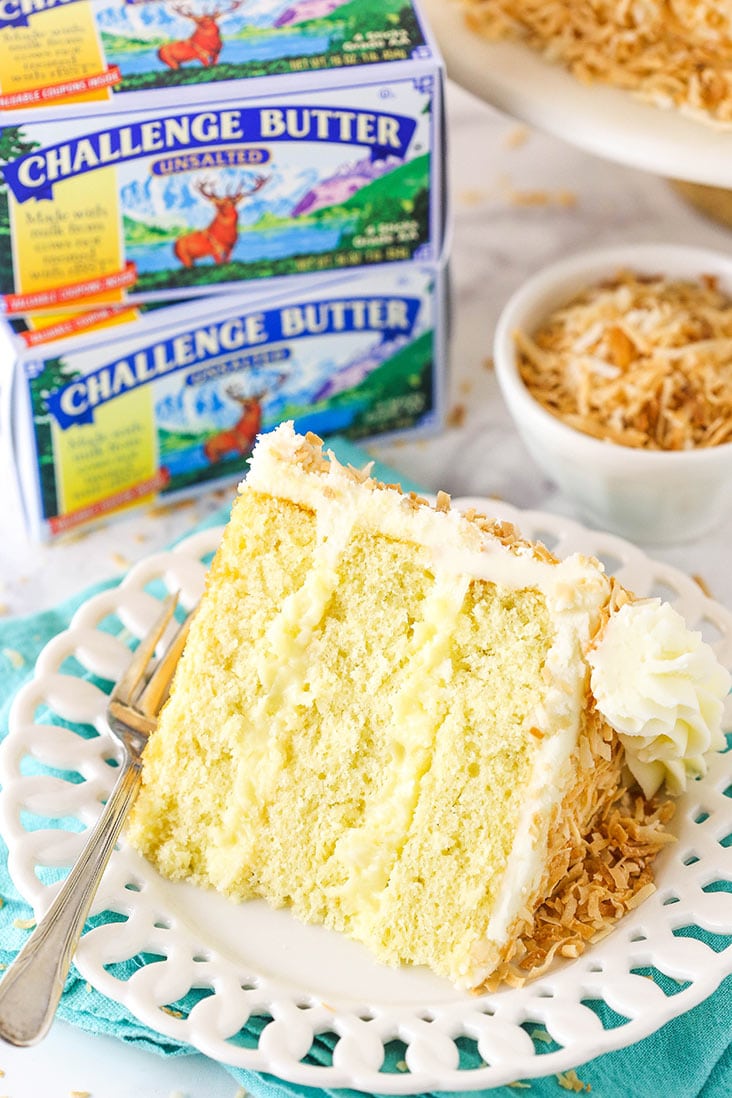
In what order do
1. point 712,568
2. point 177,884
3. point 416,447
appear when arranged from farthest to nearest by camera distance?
1. point 416,447
2. point 712,568
3. point 177,884

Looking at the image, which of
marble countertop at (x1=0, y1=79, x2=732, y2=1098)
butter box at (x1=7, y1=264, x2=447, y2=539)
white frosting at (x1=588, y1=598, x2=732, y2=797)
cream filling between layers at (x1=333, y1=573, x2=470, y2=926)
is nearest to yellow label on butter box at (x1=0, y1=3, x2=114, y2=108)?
butter box at (x1=7, y1=264, x2=447, y2=539)

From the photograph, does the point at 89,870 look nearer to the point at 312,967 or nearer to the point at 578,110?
the point at 312,967

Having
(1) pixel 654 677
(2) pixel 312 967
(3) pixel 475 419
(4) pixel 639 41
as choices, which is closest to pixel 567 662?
(1) pixel 654 677

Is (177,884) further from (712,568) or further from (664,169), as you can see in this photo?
(664,169)

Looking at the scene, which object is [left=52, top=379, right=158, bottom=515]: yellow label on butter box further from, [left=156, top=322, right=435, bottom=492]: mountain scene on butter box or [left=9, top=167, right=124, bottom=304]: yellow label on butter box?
[left=9, top=167, right=124, bottom=304]: yellow label on butter box

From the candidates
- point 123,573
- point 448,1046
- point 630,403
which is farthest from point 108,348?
point 448,1046
